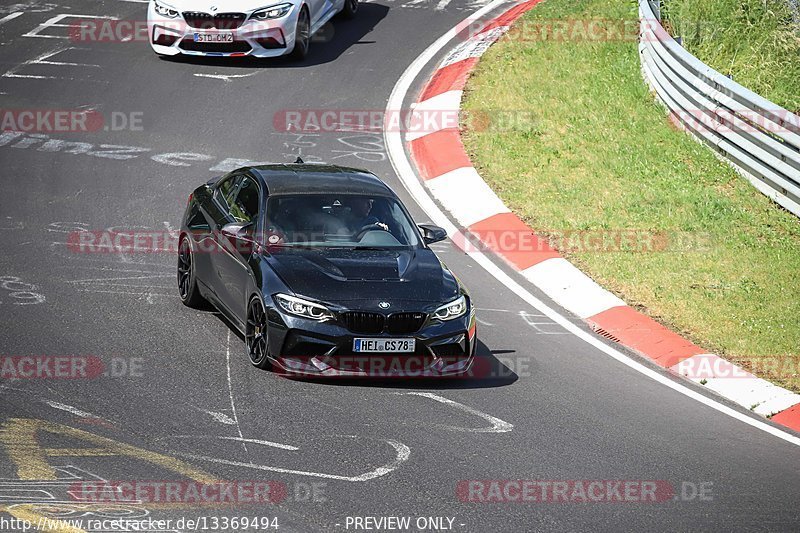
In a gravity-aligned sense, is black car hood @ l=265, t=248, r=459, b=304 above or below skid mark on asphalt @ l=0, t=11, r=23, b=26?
below

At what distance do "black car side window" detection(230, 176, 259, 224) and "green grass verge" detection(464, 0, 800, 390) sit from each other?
408cm

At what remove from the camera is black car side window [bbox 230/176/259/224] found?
36.4ft

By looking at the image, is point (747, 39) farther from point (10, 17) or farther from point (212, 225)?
point (10, 17)

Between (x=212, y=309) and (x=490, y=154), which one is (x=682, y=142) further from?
(x=212, y=309)

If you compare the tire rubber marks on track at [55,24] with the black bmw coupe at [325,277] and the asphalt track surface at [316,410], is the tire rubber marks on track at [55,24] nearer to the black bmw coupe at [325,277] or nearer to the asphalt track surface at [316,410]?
the asphalt track surface at [316,410]

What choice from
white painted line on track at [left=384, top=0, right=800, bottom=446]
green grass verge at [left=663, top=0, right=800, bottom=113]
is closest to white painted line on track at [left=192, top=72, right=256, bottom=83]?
white painted line on track at [left=384, top=0, right=800, bottom=446]

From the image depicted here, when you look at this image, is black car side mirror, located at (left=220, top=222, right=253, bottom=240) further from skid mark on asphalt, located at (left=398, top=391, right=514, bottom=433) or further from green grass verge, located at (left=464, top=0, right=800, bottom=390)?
green grass verge, located at (left=464, top=0, right=800, bottom=390)

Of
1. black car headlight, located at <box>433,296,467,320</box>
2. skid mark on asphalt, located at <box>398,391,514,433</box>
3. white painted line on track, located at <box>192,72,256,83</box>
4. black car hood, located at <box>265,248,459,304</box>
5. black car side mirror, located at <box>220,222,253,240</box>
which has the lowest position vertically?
skid mark on asphalt, located at <box>398,391,514,433</box>

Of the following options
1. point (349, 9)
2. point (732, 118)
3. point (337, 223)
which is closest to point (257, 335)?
point (337, 223)

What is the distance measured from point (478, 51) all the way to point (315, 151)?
458 cm

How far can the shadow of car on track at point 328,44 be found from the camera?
64.5 feet

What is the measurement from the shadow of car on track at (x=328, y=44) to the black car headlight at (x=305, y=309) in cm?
1040

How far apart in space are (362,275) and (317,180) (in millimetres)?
1601

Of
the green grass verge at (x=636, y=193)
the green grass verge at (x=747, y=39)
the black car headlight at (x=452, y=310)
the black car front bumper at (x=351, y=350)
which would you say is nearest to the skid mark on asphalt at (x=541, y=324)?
the green grass verge at (x=636, y=193)
